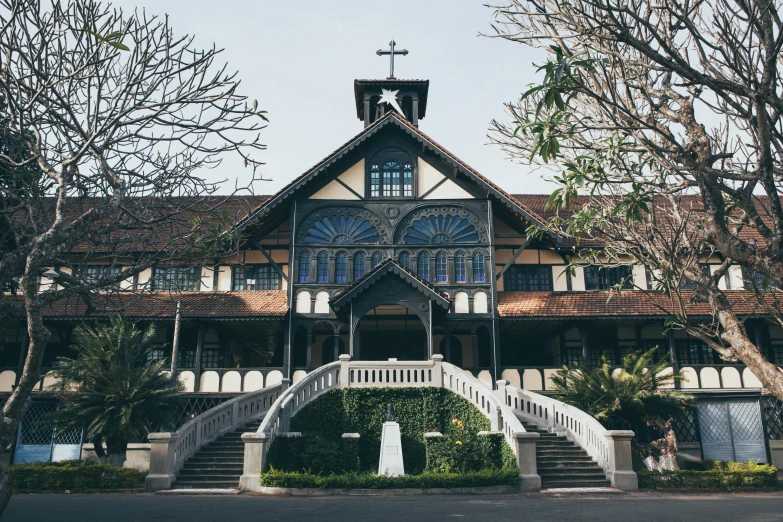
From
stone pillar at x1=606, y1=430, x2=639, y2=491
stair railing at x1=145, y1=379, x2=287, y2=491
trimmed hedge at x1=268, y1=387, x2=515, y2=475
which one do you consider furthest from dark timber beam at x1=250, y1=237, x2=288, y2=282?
stone pillar at x1=606, y1=430, x2=639, y2=491

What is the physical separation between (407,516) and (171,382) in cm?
1107

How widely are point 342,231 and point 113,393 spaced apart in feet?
33.2

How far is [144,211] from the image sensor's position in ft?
35.3

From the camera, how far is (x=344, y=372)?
21094 millimetres

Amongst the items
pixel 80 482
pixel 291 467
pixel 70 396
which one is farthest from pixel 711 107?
pixel 70 396

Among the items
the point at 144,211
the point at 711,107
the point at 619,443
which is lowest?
the point at 619,443

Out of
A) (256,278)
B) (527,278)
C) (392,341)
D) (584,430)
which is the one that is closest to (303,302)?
(256,278)

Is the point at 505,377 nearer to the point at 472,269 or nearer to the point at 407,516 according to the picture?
the point at 472,269

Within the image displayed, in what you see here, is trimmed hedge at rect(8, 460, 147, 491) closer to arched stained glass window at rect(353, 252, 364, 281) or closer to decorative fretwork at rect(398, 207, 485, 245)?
arched stained glass window at rect(353, 252, 364, 281)

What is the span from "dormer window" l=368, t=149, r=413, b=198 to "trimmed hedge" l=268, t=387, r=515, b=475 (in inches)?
334

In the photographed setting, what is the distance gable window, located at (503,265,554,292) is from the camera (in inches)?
1054

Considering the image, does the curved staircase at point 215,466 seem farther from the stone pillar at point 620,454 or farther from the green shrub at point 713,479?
the green shrub at point 713,479

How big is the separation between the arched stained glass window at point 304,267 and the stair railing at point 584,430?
817 cm

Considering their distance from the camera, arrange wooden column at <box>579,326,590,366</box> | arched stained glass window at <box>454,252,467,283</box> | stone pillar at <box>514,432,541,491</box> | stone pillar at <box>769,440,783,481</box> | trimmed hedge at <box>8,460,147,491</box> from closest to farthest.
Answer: stone pillar at <box>514,432,541,491</box> → trimmed hedge at <box>8,460,147,491</box> → stone pillar at <box>769,440,783,481</box> → wooden column at <box>579,326,590,366</box> → arched stained glass window at <box>454,252,467,283</box>
